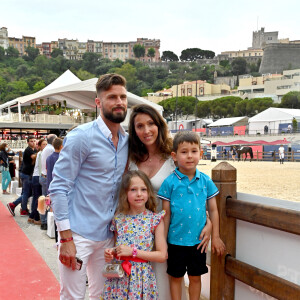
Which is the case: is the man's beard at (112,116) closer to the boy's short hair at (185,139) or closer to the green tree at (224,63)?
the boy's short hair at (185,139)

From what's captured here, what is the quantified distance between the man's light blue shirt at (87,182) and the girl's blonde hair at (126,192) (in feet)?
0.18

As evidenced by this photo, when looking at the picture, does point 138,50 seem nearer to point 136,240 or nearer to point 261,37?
point 261,37

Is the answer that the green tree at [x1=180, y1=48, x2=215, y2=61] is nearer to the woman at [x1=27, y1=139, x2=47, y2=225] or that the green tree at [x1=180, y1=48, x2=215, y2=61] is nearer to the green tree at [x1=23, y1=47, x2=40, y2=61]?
the green tree at [x1=23, y1=47, x2=40, y2=61]

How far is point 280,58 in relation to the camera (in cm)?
10031

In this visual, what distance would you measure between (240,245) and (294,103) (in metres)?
76.2

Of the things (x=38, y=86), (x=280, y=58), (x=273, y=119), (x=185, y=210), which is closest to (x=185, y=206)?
(x=185, y=210)

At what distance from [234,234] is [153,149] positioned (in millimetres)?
779

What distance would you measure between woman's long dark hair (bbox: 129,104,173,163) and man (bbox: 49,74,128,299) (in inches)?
5.5

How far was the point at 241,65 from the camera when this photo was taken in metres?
122

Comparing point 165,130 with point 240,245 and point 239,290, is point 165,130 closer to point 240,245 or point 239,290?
point 240,245

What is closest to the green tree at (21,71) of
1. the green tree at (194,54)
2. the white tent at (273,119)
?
the green tree at (194,54)

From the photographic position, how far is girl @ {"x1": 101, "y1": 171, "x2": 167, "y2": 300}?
192 cm

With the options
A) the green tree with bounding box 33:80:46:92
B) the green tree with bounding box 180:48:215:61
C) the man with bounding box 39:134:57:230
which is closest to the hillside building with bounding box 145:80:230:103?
the green tree with bounding box 33:80:46:92

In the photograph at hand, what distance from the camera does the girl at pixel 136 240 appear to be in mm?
1916
